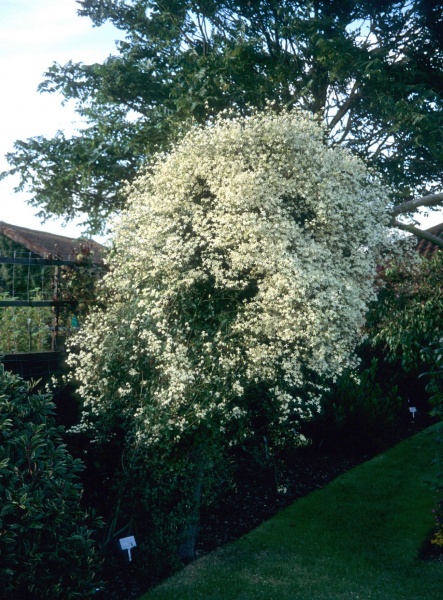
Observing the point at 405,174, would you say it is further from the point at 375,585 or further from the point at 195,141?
the point at 375,585

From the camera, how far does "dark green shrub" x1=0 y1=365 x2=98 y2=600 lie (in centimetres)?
436

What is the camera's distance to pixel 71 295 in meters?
9.61

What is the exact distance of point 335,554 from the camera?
679 centimetres

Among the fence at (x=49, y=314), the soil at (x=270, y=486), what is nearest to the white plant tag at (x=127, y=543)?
the soil at (x=270, y=486)

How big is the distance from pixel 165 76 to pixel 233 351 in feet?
40.1

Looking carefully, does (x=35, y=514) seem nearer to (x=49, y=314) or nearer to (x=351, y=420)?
(x=49, y=314)

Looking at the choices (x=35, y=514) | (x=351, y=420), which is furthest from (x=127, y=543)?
(x=351, y=420)

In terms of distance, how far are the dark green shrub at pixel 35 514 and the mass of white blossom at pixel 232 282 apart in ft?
4.13

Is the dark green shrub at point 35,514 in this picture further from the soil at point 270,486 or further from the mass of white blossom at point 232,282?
the soil at point 270,486

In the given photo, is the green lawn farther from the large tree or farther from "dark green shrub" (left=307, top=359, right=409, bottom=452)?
the large tree

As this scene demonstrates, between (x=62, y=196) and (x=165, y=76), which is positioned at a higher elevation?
(x=165, y=76)

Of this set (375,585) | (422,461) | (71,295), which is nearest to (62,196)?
(71,295)

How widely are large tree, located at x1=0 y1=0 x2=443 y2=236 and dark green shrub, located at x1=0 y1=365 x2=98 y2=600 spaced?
34.4 ft

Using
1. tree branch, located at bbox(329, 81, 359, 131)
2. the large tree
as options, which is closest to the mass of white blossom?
the large tree
